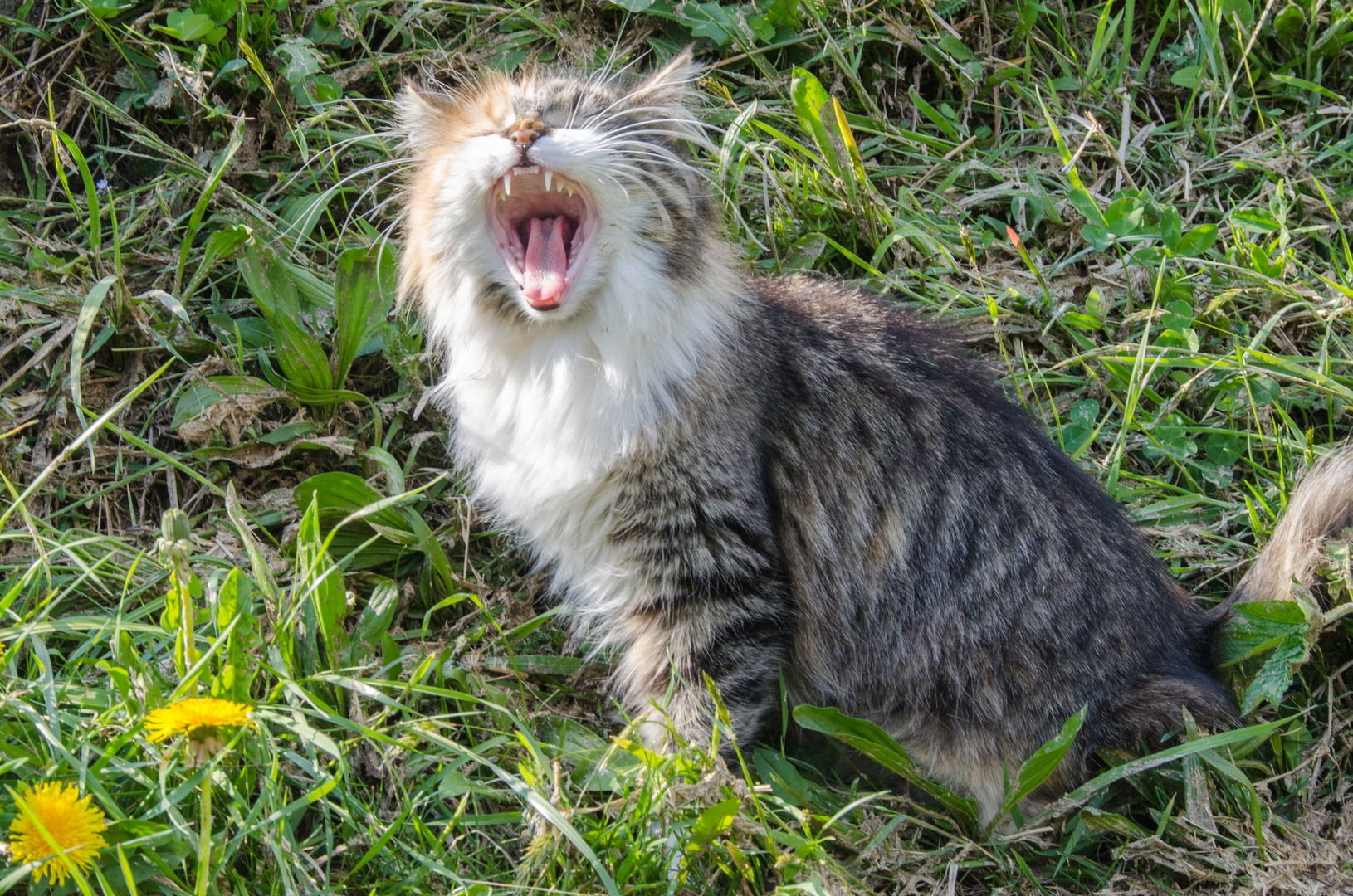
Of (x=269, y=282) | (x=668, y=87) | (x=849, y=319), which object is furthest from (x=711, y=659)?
(x=269, y=282)

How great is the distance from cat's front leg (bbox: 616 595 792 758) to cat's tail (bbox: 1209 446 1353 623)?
1.31 m

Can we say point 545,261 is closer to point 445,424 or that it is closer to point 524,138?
point 524,138

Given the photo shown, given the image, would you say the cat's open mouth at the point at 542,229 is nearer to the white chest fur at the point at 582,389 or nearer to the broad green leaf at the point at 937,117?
the white chest fur at the point at 582,389

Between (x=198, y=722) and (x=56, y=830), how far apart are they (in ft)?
0.91

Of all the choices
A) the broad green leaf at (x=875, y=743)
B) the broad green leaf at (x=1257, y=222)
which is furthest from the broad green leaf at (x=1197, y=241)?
the broad green leaf at (x=875, y=743)

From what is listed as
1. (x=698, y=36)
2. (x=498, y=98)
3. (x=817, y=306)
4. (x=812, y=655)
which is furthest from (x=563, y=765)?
(x=698, y=36)

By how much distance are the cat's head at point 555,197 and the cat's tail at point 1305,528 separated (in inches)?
67.2

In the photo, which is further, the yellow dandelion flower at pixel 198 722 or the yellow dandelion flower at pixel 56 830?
the yellow dandelion flower at pixel 198 722

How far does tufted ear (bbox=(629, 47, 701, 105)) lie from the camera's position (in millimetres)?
2828

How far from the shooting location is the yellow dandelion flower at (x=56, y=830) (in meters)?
1.89

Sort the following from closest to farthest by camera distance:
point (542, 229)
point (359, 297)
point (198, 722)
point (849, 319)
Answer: point (198, 722) → point (542, 229) → point (849, 319) → point (359, 297)

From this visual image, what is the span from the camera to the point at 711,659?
→ 106 inches

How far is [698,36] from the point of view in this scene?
4.16 meters

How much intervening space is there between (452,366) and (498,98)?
702 millimetres
